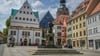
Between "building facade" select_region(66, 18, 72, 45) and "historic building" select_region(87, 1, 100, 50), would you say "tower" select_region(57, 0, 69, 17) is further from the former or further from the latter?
"historic building" select_region(87, 1, 100, 50)

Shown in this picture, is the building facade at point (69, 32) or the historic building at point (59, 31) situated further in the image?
the historic building at point (59, 31)

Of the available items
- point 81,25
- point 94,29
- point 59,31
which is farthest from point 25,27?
point 94,29

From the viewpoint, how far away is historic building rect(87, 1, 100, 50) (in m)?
36.0

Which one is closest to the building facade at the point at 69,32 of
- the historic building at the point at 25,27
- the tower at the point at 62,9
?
the historic building at the point at 25,27

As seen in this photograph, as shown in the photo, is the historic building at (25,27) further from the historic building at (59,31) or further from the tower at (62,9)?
the tower at (62,9)

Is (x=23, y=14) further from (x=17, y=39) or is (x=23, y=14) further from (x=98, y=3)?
(x=98, y=3)

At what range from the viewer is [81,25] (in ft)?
153

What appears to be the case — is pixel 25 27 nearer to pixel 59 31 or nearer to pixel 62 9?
pixel 59 31

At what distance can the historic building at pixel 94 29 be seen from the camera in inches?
1419

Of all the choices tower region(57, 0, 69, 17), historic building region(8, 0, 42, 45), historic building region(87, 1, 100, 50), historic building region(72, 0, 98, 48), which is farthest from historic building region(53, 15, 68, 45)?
tower region(57, 0, 69, 17)

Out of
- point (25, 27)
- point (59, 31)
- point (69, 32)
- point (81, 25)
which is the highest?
point (25, 27)

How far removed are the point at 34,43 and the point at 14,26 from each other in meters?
12.7

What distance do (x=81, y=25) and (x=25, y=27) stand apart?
93.0ft

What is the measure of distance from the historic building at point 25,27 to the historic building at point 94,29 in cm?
2857
